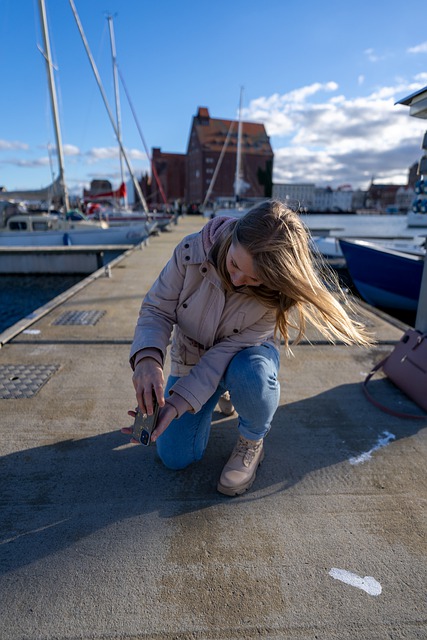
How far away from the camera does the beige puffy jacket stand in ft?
5.90

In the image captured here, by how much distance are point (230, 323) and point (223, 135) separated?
89.8m

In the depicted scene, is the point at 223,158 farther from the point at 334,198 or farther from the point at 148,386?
the point at 148,386

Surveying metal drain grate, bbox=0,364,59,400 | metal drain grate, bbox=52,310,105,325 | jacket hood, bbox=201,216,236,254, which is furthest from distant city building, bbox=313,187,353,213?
jacket hood, bbox=201,216,236,254

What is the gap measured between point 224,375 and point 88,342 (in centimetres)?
246

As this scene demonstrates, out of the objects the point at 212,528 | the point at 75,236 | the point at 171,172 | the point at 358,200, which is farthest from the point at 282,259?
the point at 358,200

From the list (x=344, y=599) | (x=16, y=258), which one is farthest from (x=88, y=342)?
(x=16, y=258)

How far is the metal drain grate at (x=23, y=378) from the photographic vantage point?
2.80 metres

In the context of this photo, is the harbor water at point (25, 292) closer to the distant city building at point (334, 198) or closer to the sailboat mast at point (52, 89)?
the sailboat mast at point (52, 89)

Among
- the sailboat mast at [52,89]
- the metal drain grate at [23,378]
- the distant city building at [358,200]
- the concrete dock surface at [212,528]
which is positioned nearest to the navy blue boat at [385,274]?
the concrete dock surface at [212,528]

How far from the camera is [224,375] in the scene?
1884 mm

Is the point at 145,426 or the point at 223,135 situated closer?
the point at 145,426

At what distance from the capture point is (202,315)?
189 centimetres

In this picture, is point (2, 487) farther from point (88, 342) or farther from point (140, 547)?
point (88, 342)

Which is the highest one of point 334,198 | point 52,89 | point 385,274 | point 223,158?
point 223,158
